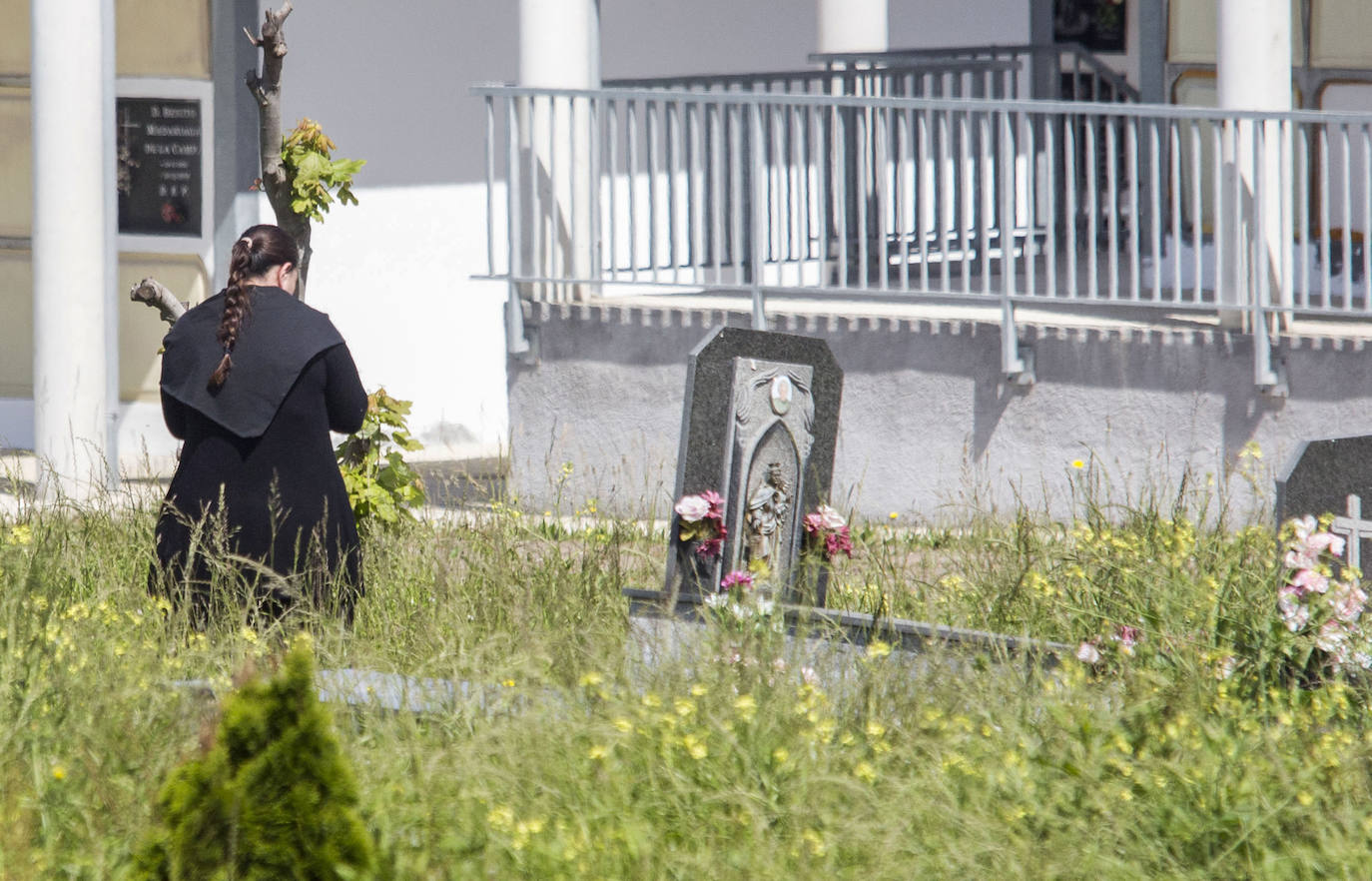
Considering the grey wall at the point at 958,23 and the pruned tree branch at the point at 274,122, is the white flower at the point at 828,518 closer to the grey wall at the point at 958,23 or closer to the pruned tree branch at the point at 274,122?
the pruned tree branch at the point at 274,122

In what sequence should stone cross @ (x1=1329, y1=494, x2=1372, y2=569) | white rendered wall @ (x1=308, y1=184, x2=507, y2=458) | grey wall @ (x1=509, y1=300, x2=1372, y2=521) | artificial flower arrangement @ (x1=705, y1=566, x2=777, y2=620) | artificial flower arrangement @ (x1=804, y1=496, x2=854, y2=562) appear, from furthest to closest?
white rendered wall @ (x1=308, y1=184, x2=507, y2=458) < grey wall @ (x1=509, y1=300, x2=1372, y2=521) < artificial flower arrangement @ (x1=804, y1=496, x2=854, y2=562) < artificial flower arrangement @ (x1=705, y1=566, x2=777, y2=620) < stone cross @ (x1=1329, y1=494, x2=1372, y2=569)

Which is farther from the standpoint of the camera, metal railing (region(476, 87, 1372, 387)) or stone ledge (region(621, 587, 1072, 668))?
metal railing (region(476, 87, 1372, 387))

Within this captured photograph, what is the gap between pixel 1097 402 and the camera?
8.00m

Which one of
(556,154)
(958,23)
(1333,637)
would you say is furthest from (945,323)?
(958,23)

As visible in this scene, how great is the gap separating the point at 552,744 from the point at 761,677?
22.7 inches

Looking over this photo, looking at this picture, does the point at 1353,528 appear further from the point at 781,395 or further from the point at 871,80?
the point at 871,80

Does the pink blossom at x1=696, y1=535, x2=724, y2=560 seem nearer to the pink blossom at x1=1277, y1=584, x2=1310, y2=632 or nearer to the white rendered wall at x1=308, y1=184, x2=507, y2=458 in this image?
the pink blossom at x1=1277, y1=584, x2=1310, y2=632

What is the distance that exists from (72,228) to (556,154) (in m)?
2.29

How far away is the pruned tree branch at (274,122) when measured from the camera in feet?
20.5

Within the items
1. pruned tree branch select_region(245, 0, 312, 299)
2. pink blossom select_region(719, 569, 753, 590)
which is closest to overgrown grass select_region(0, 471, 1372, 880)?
pink blossom select_region(719, 569, 753, 590)

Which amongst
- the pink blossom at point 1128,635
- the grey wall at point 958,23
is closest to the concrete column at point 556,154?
the pink blossom at point 1128,635

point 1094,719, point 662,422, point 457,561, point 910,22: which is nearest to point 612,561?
point 457,561

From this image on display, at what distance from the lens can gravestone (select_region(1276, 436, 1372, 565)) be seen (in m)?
4.56

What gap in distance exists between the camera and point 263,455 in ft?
16.4
